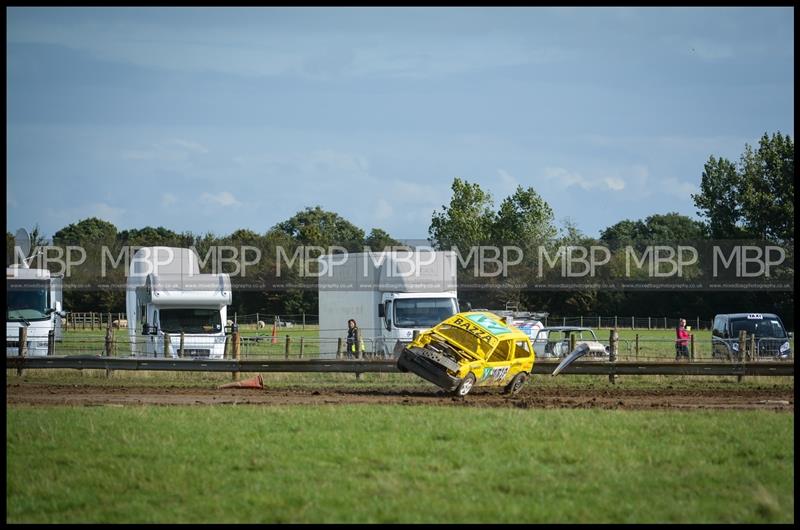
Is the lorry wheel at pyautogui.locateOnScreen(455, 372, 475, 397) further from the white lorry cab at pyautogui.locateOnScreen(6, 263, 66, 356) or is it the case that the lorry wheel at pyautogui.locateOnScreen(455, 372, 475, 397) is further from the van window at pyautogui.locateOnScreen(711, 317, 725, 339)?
the van window at pyautogui.locateOnScreen(711, 317, 725, 339)

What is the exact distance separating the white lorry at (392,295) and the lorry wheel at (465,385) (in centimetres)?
841

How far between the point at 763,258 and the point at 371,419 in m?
54.4

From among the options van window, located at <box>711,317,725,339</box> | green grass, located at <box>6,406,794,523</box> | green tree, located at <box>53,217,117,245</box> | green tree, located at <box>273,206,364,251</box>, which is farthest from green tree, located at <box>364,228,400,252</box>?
green grass, located at <box>6,406,794,523</box>

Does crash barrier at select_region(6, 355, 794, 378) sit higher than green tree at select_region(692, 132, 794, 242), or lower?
lower

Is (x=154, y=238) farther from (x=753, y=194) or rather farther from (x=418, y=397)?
Result: (x=418, y=397)

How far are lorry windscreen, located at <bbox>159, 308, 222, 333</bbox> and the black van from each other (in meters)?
16.3

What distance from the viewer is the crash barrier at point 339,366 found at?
25.8 m

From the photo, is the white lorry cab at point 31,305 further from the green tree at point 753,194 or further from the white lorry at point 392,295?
the green tree at point 753,194

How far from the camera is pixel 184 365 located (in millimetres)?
27438

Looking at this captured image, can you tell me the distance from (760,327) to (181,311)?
69.7ft

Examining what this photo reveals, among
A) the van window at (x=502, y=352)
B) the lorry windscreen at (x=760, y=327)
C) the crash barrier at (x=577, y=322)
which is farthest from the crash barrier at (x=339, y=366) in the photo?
the crash barrier at (x=577, y=322)

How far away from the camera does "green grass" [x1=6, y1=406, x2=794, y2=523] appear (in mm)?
11016

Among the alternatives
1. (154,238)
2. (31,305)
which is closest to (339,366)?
(31,305)

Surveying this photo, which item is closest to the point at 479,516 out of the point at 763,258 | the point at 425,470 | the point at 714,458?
the point at 425,470
